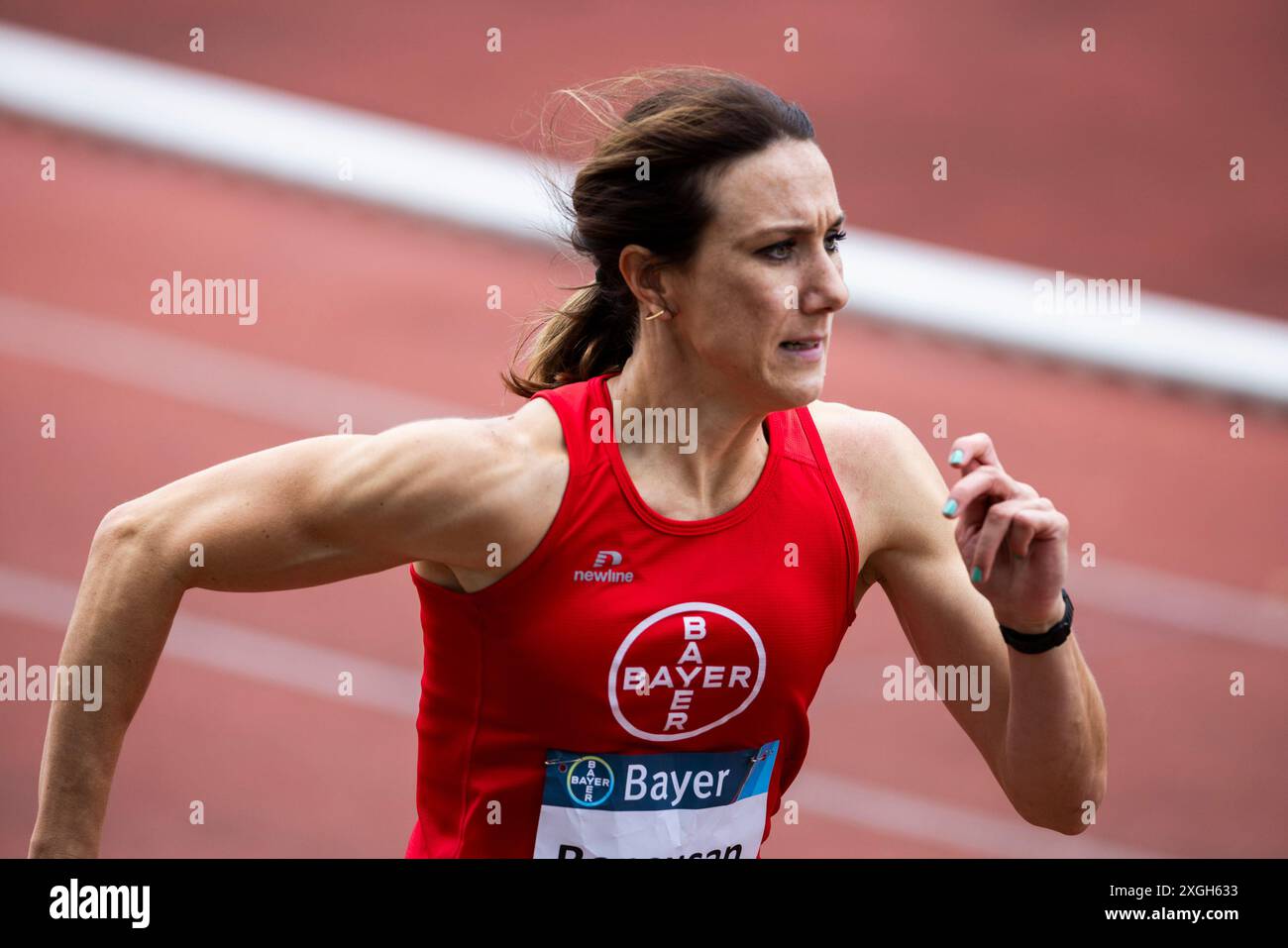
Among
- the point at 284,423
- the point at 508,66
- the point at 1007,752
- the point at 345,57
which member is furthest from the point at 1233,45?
the point at 1007,752

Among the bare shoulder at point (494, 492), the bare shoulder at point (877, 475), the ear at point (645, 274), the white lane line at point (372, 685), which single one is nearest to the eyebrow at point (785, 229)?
the ear at point (645, 274)

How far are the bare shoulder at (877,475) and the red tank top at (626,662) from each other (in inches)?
3.1

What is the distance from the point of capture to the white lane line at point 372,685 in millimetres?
7191

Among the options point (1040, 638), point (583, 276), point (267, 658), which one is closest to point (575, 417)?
point (1040, 638)

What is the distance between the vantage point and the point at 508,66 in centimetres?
1376

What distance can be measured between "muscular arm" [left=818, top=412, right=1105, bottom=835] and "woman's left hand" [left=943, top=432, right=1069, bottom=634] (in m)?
0.26

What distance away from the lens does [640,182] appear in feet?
11.1

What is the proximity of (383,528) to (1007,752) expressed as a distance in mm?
1352

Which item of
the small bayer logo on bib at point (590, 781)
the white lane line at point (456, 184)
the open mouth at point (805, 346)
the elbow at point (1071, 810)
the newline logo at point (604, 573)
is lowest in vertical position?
the elbow at point (1071, 810)

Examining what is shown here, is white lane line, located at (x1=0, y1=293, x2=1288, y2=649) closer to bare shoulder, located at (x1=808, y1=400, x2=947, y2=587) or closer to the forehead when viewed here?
bare shoulder, located at (x1=808, y1=400, x2=947, y2=587)

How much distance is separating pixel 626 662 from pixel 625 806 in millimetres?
285

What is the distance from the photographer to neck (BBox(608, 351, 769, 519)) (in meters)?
3.39

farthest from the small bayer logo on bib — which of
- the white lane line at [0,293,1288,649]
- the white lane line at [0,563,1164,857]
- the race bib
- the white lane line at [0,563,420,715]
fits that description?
the white lane line at [0,293,1288,649]

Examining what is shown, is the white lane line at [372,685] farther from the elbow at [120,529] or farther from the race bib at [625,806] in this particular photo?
the elbow at [120,529]
